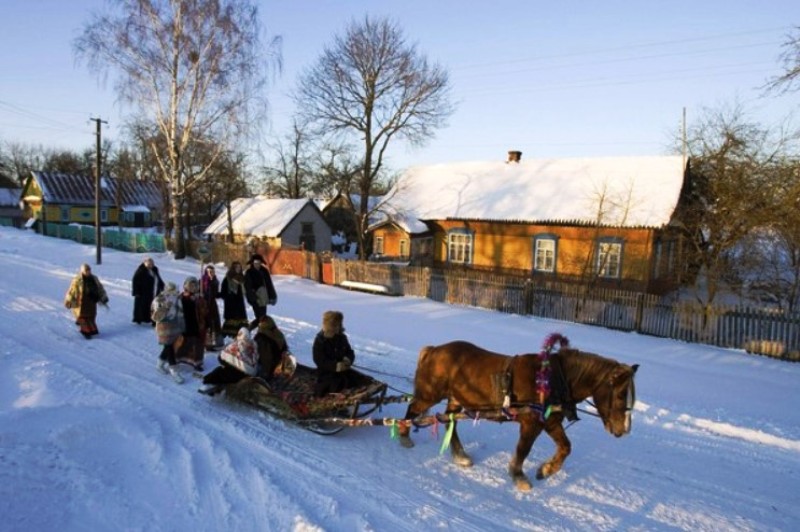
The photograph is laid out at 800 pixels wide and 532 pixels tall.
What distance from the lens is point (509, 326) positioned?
45.0ft

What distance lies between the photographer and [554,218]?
69.3ft

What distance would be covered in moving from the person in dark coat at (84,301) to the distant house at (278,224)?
22.6m

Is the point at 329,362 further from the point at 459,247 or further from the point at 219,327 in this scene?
the point at 459,247

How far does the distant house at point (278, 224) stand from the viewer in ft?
110

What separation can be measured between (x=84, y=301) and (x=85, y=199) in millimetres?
44396

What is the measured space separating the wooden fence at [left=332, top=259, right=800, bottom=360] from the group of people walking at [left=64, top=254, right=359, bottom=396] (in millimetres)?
7866

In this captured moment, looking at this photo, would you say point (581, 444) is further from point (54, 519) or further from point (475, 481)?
point (54, 519)

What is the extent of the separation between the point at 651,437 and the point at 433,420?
10.1 ft

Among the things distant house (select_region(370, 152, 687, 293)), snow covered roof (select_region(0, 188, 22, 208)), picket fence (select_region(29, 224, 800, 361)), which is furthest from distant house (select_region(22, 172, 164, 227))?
picket fence (select_region(29, 224, 800, 361))

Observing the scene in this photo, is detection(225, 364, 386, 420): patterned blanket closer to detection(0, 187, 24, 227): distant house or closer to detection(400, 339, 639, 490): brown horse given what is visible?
detection(400, 339, 639, 490): brown horse

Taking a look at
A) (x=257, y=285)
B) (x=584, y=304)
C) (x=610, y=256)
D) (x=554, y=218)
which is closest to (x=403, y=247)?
(x=554, y=218)

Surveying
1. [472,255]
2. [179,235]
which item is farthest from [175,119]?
[472,255]

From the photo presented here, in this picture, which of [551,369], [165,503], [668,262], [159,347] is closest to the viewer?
[165,503]

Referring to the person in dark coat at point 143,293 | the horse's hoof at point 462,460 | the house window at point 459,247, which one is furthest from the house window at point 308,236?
the horse's hoof at point 462,460
